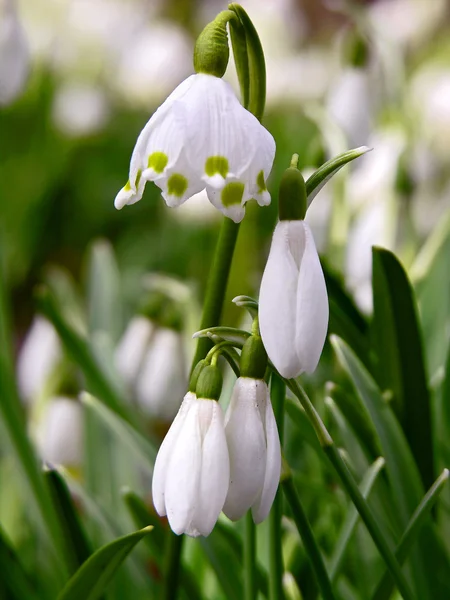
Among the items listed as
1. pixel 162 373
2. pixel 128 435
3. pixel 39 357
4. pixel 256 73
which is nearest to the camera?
pixel 256 73

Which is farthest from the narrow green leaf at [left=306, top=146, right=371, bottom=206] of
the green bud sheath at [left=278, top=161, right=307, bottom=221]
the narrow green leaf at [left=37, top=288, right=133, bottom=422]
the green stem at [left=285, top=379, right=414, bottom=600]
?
the narrow green leaf at [left=37, top=288, right=133, bottom=422]

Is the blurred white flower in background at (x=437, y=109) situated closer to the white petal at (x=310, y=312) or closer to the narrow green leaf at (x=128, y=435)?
the narrow green leaf at (x=128, y=435)

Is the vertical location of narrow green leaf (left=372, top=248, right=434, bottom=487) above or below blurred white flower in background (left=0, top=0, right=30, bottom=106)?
below

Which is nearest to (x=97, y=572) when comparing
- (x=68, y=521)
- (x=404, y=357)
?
(x=68, y=521)

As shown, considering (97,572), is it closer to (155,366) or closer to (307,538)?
(307,538)

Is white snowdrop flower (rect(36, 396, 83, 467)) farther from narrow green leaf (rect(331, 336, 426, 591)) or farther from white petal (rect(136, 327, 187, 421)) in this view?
narrow green leaf (rect(331, 336, 426, 591))

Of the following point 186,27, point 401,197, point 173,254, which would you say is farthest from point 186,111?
point 186,27
